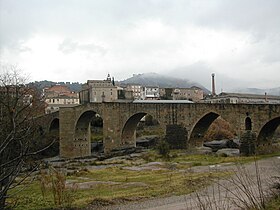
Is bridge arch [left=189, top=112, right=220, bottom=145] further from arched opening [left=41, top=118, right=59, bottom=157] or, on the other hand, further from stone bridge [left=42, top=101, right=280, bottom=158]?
arched opening [left=41, top=118, right=59, bottom=157]

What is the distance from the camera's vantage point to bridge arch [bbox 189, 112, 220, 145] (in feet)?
111

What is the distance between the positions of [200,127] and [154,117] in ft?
17.1

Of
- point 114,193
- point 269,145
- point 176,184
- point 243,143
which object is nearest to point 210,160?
point 243,143

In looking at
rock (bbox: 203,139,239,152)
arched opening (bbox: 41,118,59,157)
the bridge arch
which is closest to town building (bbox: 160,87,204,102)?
arched opening (bbox: 41,118,59,157)

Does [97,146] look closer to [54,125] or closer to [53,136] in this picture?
[53,136]

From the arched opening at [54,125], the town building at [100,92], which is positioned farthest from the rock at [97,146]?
the town building at [100,92]

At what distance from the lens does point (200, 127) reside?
1401 inches

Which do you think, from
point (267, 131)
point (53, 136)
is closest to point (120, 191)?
point (267, 131)

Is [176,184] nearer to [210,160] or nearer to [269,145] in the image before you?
[210,160]

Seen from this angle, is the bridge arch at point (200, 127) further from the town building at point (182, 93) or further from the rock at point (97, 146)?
the town building at point (182, 93)

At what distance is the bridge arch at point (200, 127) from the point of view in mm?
33969

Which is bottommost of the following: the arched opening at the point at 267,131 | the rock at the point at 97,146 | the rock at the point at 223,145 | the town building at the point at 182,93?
the rock at the point at 97,146

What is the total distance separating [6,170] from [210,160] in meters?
23.1

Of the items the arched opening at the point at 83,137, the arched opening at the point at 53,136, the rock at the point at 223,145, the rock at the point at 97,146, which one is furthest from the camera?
the rock at the point at 97,146
